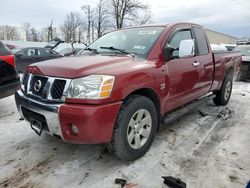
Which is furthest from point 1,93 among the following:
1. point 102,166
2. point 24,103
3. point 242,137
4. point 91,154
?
point 242,137

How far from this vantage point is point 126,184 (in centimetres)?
289

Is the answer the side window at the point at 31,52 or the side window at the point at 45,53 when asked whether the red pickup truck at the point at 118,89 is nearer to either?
the side window at the point at 31,52

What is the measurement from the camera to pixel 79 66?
3043mm

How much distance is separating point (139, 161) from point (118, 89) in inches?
41.2

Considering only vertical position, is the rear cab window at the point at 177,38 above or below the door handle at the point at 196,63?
above

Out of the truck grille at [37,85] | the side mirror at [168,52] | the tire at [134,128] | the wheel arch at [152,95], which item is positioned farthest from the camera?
the side mirror at [168,52]

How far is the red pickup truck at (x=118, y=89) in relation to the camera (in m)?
2.84

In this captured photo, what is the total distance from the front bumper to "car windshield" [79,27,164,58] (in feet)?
3.70

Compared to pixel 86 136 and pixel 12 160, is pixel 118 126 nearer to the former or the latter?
pixel 86 136

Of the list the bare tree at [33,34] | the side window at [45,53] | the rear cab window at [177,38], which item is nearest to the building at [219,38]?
the bare tree at [33,34]

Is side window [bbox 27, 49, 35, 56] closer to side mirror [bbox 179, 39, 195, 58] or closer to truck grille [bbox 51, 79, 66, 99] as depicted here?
side mirror [bbox 179, 39, 195, 58]

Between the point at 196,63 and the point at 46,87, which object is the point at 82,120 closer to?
the point at 46,87

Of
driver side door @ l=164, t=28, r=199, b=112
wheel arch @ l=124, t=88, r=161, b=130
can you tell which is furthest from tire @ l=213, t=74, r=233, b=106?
wheel arch @ l=124, t=88, r=161, b=130

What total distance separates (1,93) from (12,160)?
5.95 ft
